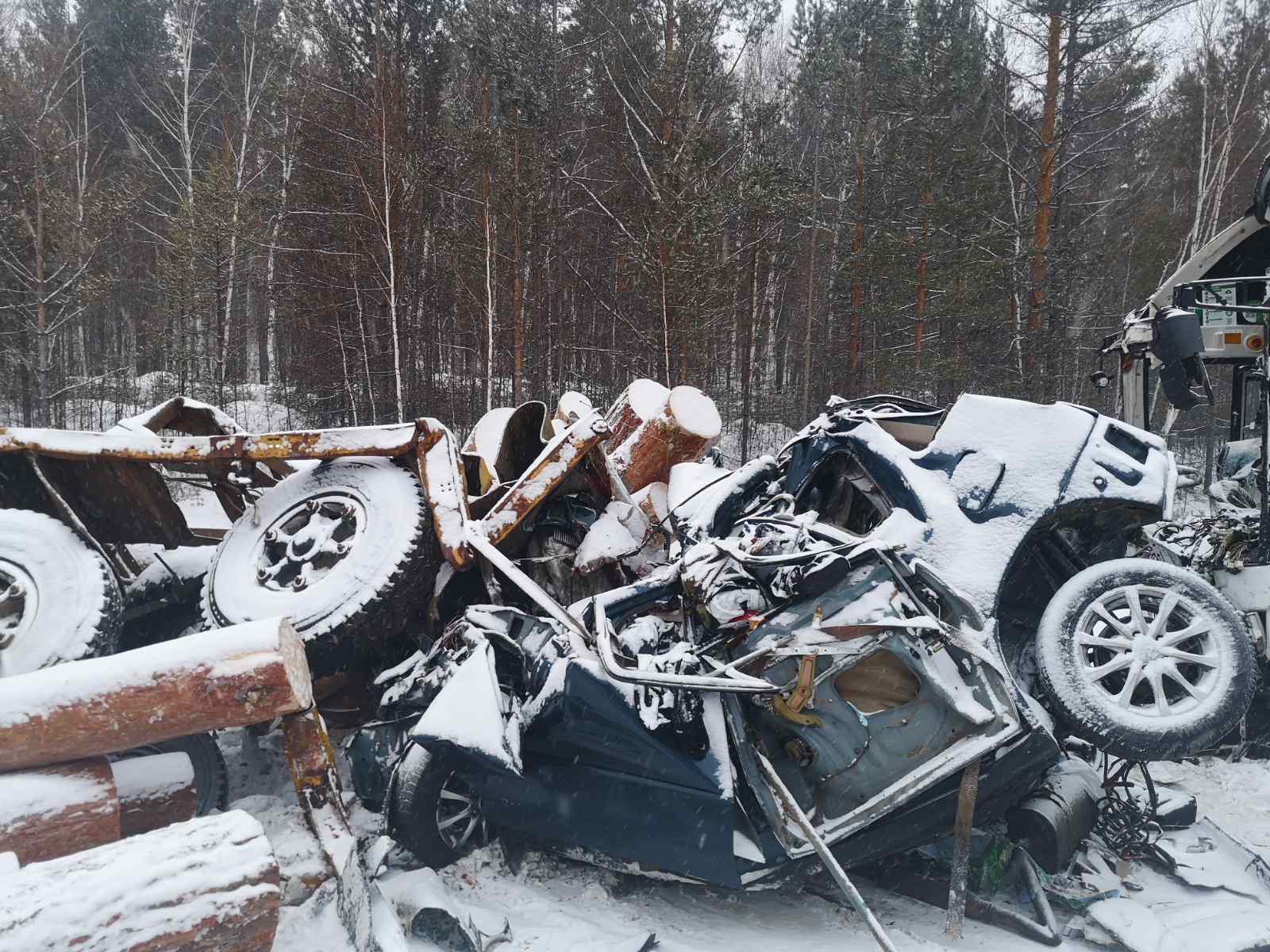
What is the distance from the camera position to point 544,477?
4.14 m

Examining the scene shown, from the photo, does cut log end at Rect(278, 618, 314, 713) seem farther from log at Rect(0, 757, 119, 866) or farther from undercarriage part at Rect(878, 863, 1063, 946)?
undercarriage part at Rect(878, 863, 1063, 946)

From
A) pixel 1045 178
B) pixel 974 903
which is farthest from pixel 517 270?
pixel 974 903

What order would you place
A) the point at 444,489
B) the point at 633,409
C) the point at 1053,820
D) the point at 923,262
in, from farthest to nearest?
the point at 923,262, the point at 633,409, the point at 444,489, the point at 1053,820

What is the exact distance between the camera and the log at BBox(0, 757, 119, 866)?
2203 millimetres

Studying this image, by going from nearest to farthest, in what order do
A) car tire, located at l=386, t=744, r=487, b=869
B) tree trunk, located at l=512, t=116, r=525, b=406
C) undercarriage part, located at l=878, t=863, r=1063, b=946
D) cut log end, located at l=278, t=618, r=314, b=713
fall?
cut log end, located at l=278, t=618, r=314, b=713
undercarriage part, located at l=878, t=863, r=1063, b=946
car tire, located at l=386, t=744, r=487, b=869
tree trunk, located at l=512, t=116, r=525, b=406

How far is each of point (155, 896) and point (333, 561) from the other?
245 centimetres

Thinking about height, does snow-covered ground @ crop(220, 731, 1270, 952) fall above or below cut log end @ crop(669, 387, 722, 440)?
below

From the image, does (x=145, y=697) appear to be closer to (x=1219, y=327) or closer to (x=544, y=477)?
(x=544, y=477)

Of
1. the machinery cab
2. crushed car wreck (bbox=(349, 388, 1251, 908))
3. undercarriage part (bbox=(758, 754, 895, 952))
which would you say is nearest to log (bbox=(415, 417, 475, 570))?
crushed car wreck (bbox=(349, 388, 1251, 908))

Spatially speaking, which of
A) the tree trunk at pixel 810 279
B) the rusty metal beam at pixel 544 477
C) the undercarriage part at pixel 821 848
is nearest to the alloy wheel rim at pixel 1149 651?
the undercarriage part at pixel 821 848

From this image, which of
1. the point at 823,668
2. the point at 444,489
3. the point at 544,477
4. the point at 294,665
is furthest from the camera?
the point at 544,477

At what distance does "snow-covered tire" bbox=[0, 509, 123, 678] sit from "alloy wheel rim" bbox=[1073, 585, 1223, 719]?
14.6 ft

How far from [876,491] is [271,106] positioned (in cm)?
2116

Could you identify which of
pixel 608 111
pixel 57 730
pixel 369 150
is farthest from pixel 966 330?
pixel 57 730
